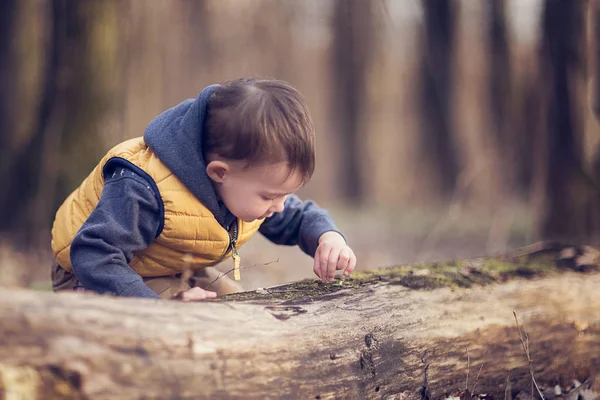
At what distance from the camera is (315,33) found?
20.3 meters

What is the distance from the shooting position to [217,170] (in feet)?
8.45

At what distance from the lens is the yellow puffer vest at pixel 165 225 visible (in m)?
2.53

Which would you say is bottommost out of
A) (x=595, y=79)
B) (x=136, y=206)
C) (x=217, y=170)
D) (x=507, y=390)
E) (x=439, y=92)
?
(x=507, y=390)

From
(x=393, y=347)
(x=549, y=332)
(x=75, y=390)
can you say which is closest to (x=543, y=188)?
(x=549, y=332)

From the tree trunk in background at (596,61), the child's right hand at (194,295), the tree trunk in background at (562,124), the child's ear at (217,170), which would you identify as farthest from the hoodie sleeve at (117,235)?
the tree trunk in background at (596,61)

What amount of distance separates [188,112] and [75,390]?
50.7 inches

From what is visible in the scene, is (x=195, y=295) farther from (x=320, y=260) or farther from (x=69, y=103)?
(x=69, y=103)

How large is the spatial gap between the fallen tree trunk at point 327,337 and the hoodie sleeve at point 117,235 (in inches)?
14.5

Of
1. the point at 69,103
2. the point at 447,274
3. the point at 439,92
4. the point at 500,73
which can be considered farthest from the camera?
the point at 439,92

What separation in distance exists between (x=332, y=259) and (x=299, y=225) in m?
0.48

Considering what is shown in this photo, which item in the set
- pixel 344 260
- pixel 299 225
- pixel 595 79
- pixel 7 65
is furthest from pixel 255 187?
pixel 7 65

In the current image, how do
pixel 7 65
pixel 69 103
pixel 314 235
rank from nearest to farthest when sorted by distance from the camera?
pixel 314 235 → pixel 69 103 → pixel 7 65

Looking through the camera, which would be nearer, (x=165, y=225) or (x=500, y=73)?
(x=165, y=225)

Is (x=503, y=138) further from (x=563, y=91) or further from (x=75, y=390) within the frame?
A: (x=75, y=390)
